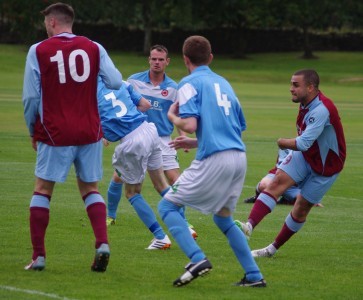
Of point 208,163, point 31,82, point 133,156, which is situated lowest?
point 133,156

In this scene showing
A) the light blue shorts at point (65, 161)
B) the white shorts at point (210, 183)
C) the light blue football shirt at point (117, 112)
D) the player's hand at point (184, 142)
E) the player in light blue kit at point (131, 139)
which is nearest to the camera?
the white shorts at point (210, 183)

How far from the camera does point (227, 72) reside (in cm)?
6394

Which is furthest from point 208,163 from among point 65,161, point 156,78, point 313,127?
point 156,78

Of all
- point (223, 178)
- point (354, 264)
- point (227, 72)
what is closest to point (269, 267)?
point (354, 264)

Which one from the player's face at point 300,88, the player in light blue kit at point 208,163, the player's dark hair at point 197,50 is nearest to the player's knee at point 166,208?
the player in light blue kit at point 208,163

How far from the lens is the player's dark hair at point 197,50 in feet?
26.9

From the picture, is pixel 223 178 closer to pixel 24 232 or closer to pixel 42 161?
pixel 42 161

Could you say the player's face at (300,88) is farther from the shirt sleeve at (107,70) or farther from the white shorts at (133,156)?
the shirt sleeve at (107,70)

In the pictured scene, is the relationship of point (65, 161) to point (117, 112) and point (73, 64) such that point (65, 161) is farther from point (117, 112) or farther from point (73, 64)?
point (117, 112)

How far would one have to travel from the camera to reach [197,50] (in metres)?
8.26

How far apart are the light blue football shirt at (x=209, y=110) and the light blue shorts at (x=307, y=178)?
192cm

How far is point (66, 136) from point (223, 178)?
1436 millimetres

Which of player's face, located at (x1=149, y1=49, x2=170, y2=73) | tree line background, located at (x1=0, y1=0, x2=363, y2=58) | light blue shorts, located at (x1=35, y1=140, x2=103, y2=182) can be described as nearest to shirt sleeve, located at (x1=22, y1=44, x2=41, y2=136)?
light blue shorts, located at (x1=35, y1=140, x2=103, y2=182)

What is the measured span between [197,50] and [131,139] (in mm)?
2614
